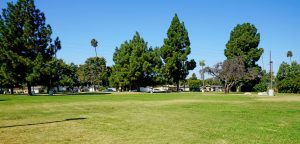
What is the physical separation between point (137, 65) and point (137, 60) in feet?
4.92


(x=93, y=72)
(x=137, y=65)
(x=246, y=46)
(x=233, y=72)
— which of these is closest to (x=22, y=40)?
(x=137, y=65)

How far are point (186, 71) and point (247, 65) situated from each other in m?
14.7

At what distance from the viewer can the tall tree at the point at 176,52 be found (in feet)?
257

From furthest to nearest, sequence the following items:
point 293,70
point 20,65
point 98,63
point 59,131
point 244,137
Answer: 1. point 98,63
2. point 293,70
3. point 20,65
4. point 59,131
5. point 244,137

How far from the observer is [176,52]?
3091 inches

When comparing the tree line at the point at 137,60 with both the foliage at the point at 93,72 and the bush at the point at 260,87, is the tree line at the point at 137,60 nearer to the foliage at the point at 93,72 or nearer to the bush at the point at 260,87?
the bush at the point at 260,87

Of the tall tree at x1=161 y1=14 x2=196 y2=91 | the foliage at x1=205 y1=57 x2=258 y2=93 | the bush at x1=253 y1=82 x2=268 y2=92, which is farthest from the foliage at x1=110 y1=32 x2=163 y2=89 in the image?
the bush at x1=253 y1=82 x2=268 y2=92

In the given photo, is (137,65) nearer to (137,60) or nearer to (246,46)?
(137,60)

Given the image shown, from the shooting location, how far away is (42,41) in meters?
59.6

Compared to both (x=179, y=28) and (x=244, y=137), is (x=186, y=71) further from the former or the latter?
(x=244, y=137)

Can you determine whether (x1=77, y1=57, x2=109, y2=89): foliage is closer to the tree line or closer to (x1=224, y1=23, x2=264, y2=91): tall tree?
the tree line

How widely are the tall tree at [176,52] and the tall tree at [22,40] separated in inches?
1116

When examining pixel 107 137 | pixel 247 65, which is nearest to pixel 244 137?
pixel 107 137

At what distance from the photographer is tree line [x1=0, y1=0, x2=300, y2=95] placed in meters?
57.4
